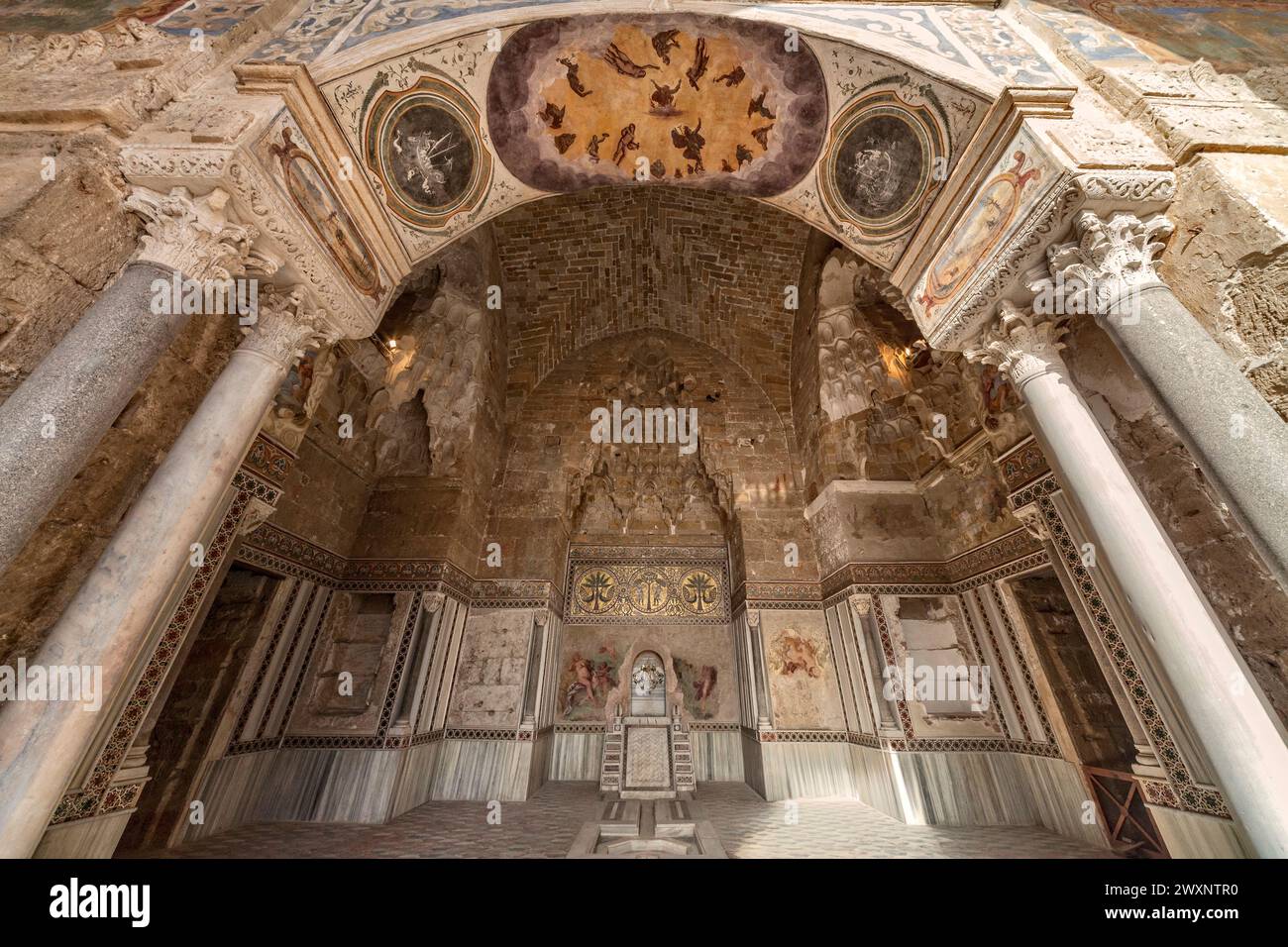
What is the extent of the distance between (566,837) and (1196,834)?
4.80 m

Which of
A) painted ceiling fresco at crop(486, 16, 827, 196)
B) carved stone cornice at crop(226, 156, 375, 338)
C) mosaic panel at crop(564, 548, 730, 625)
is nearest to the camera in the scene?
carved stone cornice at crop(226, 156, 375, 338)

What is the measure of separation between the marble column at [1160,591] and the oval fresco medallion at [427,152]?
14.5 ft

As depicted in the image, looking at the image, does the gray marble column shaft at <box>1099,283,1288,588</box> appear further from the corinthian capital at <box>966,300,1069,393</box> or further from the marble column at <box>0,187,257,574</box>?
the marble column at <box>0,187,257,574</box>

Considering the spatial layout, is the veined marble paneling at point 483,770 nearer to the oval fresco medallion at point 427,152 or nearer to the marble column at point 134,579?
the marble column at point 134,579

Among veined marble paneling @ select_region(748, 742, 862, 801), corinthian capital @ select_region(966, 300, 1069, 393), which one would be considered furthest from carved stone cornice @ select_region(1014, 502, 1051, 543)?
veined marble paneling @ select_region(748, 742, 862, 801)

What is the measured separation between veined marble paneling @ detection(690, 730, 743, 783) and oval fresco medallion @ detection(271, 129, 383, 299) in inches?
312

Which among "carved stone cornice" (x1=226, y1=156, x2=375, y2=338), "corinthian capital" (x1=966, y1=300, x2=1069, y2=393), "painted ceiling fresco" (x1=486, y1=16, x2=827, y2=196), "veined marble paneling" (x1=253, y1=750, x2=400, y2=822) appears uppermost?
"painted ceiling fresco" (x1=486, y1=16, x2=827, y2=196)

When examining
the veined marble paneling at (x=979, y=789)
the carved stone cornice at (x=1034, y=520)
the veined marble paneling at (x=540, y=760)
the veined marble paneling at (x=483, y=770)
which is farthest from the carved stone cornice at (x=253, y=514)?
the veined marble paneling at (x=979, y=789)

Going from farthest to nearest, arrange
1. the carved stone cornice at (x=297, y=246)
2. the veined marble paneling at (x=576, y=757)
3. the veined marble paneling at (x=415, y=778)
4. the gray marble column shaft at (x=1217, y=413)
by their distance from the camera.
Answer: the veined marble paneling at (x=576, y=757) < the veined marble paneling at (x=415, y=778) < the carved stone cornice at (x=297, y=246) < the gray marble column shaft at (x=1217, y=413)

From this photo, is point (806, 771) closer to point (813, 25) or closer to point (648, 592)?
point (648, 592)

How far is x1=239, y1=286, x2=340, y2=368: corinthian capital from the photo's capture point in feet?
10.6

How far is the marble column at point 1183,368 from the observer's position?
2.15 meters

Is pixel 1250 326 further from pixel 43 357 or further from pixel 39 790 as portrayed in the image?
pixel 43 357

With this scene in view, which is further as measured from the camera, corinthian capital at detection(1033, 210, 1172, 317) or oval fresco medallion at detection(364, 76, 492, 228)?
oval fresco medallion at detection(364, 76, 492, 228)
